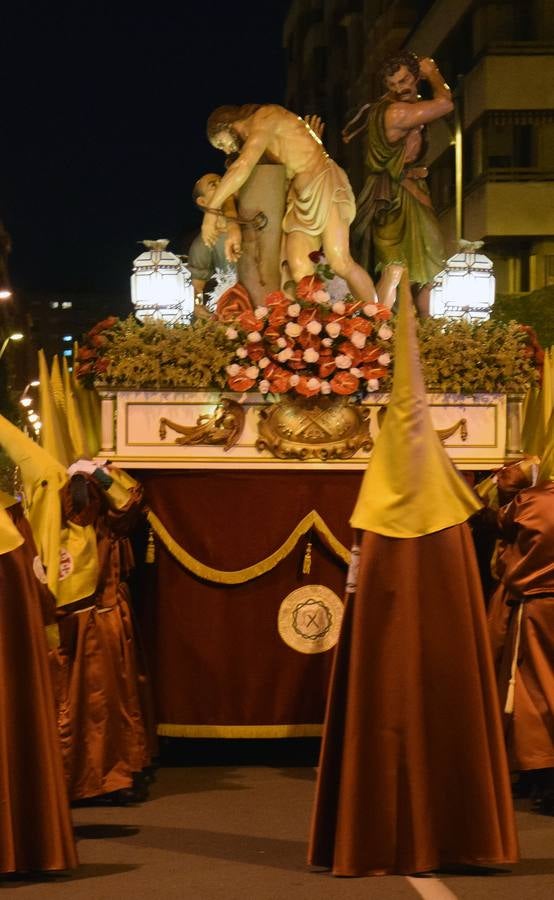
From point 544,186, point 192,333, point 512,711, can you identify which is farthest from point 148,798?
point 544,186

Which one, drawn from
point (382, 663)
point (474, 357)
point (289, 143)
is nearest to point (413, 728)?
point (382, 663)

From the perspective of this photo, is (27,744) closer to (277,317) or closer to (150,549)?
(150,549)

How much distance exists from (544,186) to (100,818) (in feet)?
95.9

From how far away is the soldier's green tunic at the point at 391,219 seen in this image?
11281 mm

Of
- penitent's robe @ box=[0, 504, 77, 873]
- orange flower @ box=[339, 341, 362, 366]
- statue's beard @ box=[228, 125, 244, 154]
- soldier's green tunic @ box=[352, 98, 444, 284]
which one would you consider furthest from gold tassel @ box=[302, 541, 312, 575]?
penitent's robe @ box=[0, 504, 77, 873]

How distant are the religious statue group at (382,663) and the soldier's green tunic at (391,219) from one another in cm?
229

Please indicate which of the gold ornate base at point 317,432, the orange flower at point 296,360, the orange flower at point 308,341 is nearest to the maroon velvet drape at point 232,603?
the gold ornate base at point 317,432

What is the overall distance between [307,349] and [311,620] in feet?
5.69

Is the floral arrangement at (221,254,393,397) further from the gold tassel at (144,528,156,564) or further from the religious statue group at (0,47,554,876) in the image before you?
the religious statue group at (0,47,554,876)

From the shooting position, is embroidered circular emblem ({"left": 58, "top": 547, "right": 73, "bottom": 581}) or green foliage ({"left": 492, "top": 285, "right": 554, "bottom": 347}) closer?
embroidered circular emblem ({"left": 58, "top": 547, "right": 73, "bottom": 581})

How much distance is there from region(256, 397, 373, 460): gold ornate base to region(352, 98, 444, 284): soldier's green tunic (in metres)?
1.52

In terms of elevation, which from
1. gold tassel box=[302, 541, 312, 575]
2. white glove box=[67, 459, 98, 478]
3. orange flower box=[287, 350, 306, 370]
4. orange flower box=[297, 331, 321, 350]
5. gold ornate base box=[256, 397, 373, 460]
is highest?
orange flower box=[297, 331, 321, 350]

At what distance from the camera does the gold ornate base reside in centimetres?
1016

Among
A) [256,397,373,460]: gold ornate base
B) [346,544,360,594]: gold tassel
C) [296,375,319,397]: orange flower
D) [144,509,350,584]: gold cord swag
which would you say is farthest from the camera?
[144,509,350,584]: gold cord swag
